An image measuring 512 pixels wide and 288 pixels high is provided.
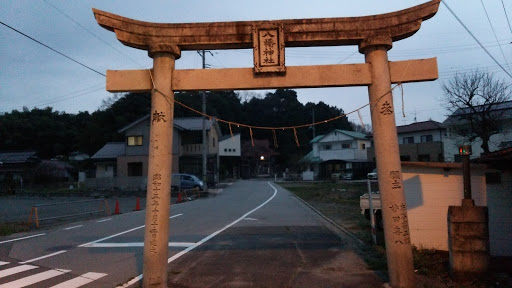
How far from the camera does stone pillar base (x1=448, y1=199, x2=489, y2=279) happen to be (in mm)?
6758

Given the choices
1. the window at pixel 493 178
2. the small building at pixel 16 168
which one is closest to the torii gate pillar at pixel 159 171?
the window at pixel 493 178

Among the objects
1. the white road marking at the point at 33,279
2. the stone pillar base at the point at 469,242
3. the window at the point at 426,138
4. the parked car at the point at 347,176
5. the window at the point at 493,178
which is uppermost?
the window at the point at 426,138

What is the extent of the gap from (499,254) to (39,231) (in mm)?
15112

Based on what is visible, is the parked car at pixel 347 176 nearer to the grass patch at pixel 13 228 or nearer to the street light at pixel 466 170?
the grass patch at pixel 13 228

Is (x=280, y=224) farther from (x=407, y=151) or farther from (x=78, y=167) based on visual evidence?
(x=78, y=167)

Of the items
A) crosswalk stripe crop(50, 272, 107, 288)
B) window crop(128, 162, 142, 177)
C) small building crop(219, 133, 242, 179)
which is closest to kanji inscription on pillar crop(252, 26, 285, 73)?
crosswalk stripe crop(50, 272, 107, 288)

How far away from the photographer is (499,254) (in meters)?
9.13

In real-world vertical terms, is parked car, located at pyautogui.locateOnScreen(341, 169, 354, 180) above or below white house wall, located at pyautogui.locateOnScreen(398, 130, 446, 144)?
below

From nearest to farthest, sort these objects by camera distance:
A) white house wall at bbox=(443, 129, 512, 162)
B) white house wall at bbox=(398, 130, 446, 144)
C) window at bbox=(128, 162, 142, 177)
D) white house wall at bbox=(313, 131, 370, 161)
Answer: white house wall at bbox=(443, 129, 512, 162) → white house wall at bbox=(398, 130, 446, 144) → window at bbox=(128, 162, 142, 177) → white house wall at bbox=(313, 131, 370, 161)

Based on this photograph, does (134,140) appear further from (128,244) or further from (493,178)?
(493,178)

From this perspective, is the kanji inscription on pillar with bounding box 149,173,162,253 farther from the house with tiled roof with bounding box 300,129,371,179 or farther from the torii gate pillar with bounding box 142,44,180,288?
the house with tiled roof with bounding box 300,129,371,179

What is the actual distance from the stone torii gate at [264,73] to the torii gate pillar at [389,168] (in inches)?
0.6

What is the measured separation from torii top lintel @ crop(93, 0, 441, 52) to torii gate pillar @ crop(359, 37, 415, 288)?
0.24 meters

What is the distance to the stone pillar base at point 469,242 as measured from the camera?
6.76 meters
